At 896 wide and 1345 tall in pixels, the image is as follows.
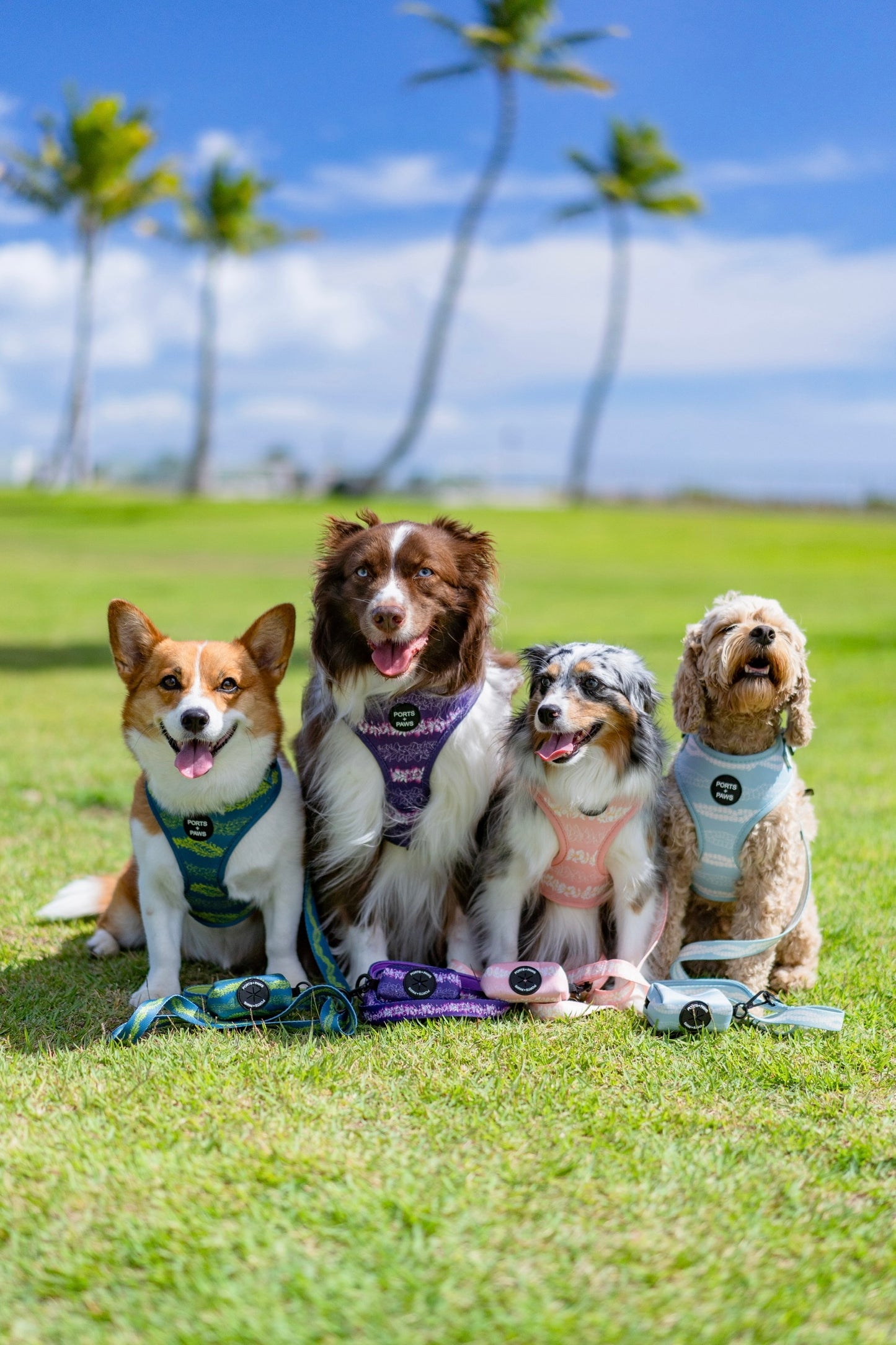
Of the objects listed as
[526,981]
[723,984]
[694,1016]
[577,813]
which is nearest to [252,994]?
[526,981]

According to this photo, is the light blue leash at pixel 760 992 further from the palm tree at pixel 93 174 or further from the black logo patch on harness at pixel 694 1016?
the palm tree at pixel 93 174

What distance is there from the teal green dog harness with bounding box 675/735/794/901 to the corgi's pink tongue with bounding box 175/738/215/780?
1.64m

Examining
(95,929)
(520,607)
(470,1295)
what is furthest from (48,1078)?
(520,607)

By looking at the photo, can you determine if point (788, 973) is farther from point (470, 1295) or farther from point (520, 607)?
point (520, 607)

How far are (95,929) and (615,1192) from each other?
8.68ft

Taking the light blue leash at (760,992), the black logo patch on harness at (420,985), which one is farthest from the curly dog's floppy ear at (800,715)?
the black logo patch on harness at (420,985)

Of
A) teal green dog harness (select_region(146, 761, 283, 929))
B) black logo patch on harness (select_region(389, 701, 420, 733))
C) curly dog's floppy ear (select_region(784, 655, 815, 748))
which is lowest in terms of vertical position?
teal green dog harness (select_region(146, 761, 283, 929))

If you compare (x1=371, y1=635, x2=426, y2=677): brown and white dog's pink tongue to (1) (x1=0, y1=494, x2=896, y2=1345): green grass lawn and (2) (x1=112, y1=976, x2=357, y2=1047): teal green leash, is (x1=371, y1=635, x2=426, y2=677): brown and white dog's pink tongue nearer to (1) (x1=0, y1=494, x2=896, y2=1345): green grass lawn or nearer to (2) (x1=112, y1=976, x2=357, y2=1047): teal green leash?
(2) (x1=112, y1=976, x2=357, y2=1047): teal green leash

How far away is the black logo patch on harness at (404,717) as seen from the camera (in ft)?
12.6

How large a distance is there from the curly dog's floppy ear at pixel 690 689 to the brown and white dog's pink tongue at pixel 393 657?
95 centimetres

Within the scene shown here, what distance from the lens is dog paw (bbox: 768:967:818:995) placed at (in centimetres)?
422

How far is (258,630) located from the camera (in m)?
3.97

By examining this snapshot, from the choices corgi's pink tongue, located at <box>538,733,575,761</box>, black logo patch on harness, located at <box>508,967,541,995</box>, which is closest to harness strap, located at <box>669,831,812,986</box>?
black logo patch on harness, located at <box>508,967,541,995</box>

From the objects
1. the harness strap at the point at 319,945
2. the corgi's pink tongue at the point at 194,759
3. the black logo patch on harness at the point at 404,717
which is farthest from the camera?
the harness strap at the point at 319,945
